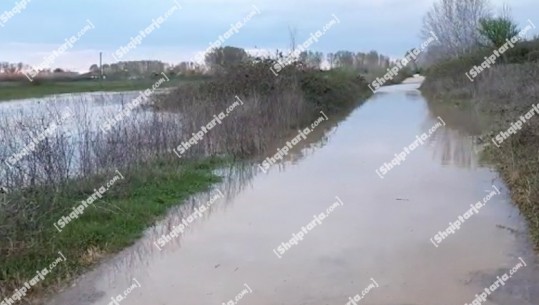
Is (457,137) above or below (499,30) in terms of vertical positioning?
below

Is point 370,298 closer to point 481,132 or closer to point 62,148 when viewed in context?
point 62,148

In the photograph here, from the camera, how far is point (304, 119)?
18.3 meters

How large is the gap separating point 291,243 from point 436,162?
18.6 feet

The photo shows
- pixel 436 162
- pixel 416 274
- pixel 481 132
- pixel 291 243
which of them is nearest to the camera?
pixel 416 274

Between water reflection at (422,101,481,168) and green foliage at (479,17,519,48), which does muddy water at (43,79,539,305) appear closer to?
water reflection at (422,101,481,168)

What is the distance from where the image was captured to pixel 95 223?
21.5 feet

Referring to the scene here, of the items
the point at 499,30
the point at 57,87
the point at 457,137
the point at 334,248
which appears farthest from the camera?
the point at 57,87

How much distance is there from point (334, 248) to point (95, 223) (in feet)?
9.07

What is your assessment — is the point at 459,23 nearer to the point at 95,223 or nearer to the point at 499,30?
the point at 499,30

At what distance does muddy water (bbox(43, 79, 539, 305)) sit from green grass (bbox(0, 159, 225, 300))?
0.21 meters

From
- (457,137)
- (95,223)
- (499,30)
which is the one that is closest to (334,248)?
(95,223)

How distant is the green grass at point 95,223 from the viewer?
5.11 metres

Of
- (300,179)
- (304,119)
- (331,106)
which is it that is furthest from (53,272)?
(331,106)

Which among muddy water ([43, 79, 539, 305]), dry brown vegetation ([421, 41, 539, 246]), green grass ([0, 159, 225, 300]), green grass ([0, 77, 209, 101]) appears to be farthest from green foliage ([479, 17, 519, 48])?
green grass ([0, 159, 225, 300])
